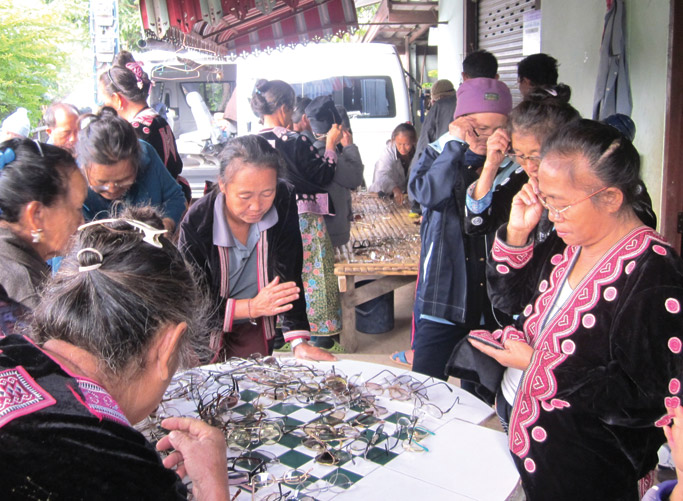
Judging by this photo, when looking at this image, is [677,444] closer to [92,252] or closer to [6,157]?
[92,252]

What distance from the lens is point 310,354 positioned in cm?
244

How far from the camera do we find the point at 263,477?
156 centimetres

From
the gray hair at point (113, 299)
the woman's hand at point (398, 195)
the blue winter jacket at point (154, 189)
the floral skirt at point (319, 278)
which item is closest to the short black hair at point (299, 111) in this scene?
the floral skirt at point (319, 278)

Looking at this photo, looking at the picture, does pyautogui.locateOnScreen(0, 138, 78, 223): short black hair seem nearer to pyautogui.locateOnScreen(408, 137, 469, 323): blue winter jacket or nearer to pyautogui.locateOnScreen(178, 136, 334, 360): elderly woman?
pyautogui.locateOnScreen(178, 136, 334, 360): elderly woman

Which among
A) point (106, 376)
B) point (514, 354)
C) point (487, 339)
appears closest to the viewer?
point (106, 376)

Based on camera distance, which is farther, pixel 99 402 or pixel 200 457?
pixel 200 457

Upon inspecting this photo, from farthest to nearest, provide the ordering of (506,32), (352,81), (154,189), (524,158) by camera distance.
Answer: (352,81) → (506,32) → (154,189) → (524,158)

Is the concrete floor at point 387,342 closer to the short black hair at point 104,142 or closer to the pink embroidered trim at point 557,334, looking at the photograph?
the short black hair at point 104,142

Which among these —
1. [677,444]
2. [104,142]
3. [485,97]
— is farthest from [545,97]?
[104,142]

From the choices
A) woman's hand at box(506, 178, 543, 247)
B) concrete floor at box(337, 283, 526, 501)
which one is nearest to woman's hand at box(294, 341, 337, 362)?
woman's hand at box(506, 178, 543, 247)

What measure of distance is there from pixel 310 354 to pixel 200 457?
1.07 meters

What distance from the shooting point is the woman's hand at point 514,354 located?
179 cm

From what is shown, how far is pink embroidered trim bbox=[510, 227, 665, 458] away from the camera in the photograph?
65.4 inches

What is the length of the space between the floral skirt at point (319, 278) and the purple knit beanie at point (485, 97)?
2.04 m
